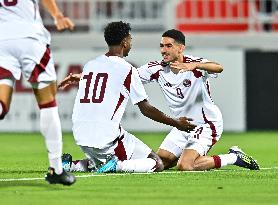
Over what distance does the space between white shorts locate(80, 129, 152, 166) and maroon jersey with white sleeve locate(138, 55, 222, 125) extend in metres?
1.15

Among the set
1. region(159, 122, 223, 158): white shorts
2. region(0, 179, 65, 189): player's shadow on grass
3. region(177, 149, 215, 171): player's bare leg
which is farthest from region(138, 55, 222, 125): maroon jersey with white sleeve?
region(0, 179, 65, 189): player's shadow on grass

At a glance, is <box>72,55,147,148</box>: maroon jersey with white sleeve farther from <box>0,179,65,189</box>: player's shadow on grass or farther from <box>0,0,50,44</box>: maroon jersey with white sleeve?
<box>0,0,50,44</box>: maroon jersey with white sleeve

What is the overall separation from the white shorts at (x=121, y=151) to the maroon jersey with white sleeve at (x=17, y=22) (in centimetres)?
211

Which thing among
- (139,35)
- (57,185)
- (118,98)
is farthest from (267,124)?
(57,185)

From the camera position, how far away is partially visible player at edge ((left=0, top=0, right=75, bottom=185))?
9.31 metres

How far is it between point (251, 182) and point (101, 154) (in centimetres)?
176

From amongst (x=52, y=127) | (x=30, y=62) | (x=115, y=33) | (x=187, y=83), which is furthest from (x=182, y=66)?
(x=30, y=62)

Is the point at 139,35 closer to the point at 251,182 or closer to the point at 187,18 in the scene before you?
the point at 187,18

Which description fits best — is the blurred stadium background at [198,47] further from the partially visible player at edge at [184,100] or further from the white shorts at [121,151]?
the white shorts at [121,151]

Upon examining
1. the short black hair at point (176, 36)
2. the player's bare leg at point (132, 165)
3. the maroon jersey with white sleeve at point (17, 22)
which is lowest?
the player's bare leg at point (132, 165)

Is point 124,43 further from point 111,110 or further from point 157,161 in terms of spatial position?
point 157,161

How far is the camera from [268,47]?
2364 cm

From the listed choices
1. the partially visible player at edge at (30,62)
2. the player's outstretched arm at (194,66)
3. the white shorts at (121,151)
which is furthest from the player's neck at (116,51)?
the partially visible player at edge at (30,62)

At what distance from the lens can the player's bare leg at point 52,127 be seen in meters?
9.38
